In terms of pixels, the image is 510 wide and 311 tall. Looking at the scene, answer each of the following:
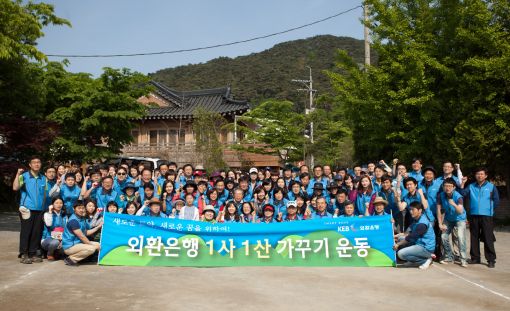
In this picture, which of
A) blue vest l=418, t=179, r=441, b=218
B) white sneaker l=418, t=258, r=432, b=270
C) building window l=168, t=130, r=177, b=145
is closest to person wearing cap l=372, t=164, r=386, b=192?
blue vest l=418, t=179, r=441, b=218

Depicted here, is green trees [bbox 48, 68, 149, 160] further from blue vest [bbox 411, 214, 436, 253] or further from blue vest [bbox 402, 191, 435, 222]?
blue vest [bbox 411, 214, 436, 253]

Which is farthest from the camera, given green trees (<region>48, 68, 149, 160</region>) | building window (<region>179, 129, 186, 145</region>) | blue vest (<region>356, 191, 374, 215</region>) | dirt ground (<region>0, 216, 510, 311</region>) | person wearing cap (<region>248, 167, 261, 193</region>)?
building window (<region>179, 129, 186, 145</region>)

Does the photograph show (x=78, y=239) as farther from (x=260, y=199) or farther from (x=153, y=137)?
(x=153, y=137)

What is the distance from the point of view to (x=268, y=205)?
914 centimetres

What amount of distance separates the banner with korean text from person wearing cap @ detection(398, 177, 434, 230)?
2.28 ft

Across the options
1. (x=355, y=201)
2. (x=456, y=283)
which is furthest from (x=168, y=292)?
(x=355, y=201)

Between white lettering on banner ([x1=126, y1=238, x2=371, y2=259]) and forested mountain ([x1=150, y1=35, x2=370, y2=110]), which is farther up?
forested mountain ([x1=150, y1=35, x2=370, y2=110])

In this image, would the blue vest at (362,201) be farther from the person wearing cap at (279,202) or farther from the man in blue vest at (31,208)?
the man in blue vest at (31,208)

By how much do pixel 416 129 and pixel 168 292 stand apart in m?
9.40

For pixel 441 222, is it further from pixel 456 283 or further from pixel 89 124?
pixel 89 124

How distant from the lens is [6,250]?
932 centimetres

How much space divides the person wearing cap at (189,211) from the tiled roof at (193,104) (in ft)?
67.6

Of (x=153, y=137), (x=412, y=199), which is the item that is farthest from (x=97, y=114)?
(x=153, y=137)

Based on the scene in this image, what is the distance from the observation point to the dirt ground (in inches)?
221
